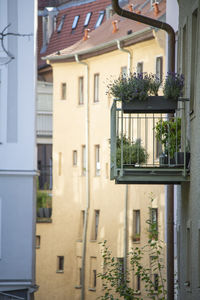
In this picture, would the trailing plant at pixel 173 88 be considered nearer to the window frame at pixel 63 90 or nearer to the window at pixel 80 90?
Result: the window at pixel 80 90

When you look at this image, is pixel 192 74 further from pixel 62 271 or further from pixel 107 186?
pixel 62 271

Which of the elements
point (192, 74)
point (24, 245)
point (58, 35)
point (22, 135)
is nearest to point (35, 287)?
point (24, 245)

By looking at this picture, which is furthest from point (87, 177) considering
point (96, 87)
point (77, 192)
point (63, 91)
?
point (63, 91)

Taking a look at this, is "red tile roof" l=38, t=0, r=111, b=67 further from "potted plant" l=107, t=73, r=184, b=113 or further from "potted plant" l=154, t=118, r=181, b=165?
"potted plant" l=107, t=73, r=184, b=113

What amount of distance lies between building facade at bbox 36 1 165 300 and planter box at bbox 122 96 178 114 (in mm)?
22518

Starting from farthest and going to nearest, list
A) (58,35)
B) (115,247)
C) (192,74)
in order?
(58,35), (115,247), (192,74)

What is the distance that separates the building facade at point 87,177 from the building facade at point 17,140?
1067 cm

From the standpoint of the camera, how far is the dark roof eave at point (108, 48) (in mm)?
39416

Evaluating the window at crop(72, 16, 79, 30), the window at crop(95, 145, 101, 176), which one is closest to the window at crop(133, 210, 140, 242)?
the window at crop(95, 145, 101, 176)

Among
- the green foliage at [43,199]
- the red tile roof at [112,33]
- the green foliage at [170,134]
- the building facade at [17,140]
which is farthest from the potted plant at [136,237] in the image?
the green foliage at [170,134]

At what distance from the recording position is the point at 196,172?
49.9 ft

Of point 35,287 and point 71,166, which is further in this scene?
point 71,166

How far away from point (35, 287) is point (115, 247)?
13368mm

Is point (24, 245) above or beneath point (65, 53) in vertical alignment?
beneath
